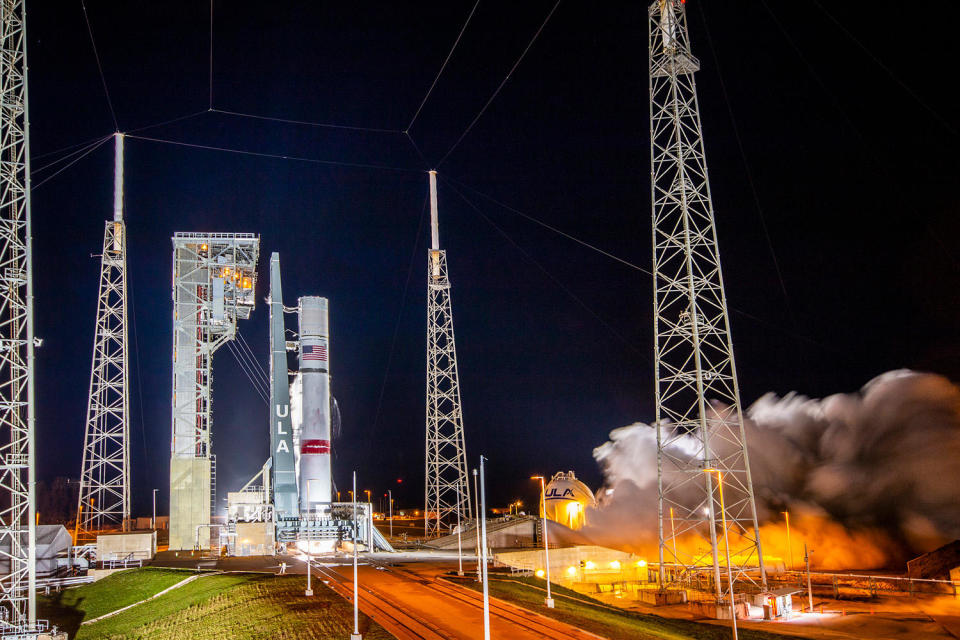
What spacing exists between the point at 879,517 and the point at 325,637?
42662 mm

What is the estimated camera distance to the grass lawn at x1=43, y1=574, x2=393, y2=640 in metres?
25.2

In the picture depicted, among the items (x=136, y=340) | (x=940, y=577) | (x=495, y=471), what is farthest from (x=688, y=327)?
(x=495, y=471)

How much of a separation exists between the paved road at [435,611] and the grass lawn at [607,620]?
1.07 metres

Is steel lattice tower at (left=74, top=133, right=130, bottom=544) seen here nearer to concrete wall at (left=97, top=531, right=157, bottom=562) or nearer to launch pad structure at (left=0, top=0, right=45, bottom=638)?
concrete wall at (left=97, top=531, right=157, bottom=562)

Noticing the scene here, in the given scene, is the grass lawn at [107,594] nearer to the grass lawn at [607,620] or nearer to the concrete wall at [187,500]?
the concrete wall at [187,500]

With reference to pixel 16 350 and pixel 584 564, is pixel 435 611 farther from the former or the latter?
pixel 584 564

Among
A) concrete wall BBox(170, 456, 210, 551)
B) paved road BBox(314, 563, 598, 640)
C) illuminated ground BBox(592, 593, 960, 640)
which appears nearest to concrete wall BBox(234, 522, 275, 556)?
concrete wall BBox(170, 456, 210, 551)

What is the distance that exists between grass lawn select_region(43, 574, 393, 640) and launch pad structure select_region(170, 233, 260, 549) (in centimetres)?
1598

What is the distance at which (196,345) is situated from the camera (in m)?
53.1

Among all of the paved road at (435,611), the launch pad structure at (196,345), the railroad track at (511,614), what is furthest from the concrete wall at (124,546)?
the railroad track at (511,614)

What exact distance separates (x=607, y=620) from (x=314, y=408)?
2556 centimetres

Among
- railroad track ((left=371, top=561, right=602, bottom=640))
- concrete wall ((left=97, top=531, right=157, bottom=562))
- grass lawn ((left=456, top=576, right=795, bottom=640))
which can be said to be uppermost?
concrete wall ((left=97, top=531, right=157, bottom=562))

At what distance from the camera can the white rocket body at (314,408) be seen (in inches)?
1903

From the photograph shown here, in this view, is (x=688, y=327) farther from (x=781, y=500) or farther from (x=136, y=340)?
(x=136, y=340)
